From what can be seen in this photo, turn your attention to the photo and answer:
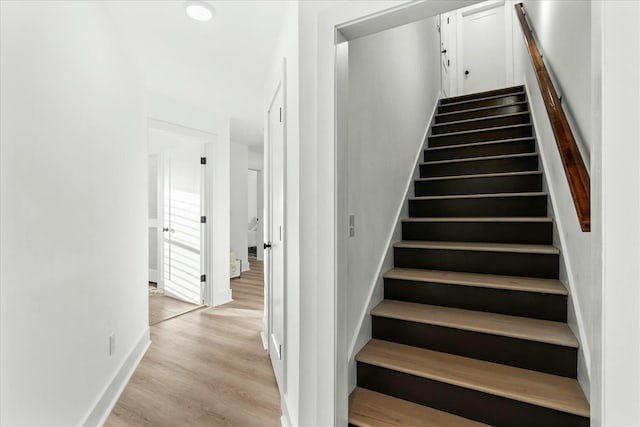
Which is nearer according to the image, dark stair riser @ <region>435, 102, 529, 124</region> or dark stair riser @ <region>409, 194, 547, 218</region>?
dark stair riser @ <region>409, 194, 547, 218</region>

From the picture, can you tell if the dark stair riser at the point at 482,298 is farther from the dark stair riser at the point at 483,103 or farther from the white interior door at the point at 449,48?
the white interior door at the point at 449,48

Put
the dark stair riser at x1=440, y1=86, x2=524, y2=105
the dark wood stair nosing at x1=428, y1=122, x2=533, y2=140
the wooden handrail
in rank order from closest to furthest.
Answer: the wooden handrail, the dark wood stair nosing at x1=428, y1=122, x2=533, y2=140, the dark stair riser at x1=440, y1=86, x2=524, y2=105

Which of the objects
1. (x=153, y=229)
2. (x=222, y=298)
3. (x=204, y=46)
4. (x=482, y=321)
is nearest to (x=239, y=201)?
(x=153, y=229)

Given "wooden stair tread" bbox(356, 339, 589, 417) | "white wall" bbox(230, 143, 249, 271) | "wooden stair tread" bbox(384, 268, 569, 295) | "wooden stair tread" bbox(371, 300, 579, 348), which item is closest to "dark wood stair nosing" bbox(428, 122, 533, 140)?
"wooden stair tread" bbox(384, 268, 569, 295)

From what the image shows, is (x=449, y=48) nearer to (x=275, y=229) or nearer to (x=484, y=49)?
(x=484, y=49)

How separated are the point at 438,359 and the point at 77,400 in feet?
6.12

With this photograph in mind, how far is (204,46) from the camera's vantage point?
7.87 ft

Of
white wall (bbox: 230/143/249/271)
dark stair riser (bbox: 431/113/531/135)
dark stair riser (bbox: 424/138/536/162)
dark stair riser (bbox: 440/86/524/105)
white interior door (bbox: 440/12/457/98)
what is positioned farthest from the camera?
white wall (bbox: 230/143/249/271)

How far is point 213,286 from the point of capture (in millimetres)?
3908

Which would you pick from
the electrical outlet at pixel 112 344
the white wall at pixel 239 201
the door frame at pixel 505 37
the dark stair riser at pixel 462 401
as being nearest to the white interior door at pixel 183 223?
the white wall at pixel 239 201

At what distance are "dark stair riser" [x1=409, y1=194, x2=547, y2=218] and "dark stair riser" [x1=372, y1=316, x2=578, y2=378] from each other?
112 centimetres

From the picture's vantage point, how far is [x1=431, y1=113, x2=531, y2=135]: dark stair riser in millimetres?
3301

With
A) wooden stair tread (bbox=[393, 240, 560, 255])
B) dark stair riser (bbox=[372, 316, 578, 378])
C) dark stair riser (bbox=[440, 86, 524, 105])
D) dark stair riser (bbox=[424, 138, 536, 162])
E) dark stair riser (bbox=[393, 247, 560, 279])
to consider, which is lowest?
dark stair riser (bbox=[372, 316, 578, 378])

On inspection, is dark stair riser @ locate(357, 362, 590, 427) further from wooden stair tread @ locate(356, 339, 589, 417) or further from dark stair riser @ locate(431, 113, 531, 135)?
dark stair riser @ locate(431, 113, 531, 135)
